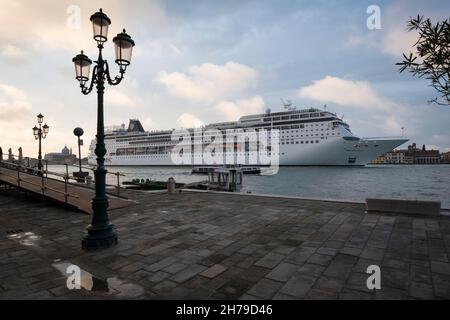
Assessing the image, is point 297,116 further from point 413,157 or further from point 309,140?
point 413,157

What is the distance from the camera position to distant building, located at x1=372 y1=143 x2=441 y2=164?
143 meters

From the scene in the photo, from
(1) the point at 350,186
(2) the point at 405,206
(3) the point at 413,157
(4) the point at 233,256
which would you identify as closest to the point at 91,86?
(4) the point at 233,256

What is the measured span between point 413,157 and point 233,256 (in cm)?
17801

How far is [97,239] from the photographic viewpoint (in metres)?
5.18

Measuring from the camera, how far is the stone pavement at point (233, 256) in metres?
3.48

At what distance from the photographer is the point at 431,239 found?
5469mm

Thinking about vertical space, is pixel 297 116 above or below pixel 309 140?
above

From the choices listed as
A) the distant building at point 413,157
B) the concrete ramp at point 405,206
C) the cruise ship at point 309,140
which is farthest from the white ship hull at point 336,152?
the distant building at point 413,157

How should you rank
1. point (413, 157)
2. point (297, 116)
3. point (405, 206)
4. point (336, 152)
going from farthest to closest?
point (413, 157) → point (297, 116) → point (336, 152) → point (405, 206)

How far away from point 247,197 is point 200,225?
5174 millimetres

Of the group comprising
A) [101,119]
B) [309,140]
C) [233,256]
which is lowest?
[233,256]

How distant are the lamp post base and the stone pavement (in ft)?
0.65

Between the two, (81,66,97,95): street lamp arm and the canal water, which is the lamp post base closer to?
(81,66,97,95): street lamp arm
